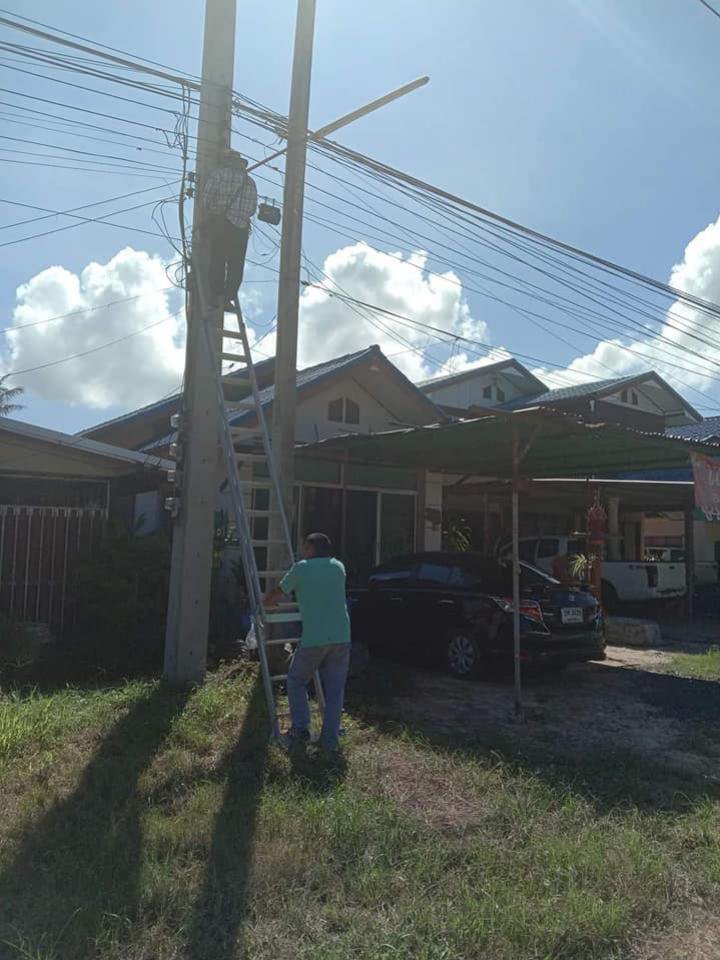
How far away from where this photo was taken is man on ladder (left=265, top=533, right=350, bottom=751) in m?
6.01

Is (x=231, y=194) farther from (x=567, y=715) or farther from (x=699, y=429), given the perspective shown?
(x=699, y=429)

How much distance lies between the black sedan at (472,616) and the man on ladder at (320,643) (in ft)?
10.2

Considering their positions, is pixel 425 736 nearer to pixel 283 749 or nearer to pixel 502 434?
pixel 283 749

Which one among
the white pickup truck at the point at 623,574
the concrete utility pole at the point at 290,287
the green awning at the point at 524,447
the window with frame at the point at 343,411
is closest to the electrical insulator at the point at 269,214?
the concrete utility pole at the point at 290,287

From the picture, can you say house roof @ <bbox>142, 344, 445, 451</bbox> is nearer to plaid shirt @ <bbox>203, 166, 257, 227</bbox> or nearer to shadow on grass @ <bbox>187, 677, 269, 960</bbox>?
plaid shirt @ <bbox>203, 166, 257, 227</bbox>

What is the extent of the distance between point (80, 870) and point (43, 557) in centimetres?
622

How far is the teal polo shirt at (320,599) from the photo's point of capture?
6.02m

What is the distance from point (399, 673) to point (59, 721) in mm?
4014

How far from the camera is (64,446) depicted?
9984mm

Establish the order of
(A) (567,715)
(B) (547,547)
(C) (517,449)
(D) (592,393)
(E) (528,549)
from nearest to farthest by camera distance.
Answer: (A) (567,715) → (C) (517,449) → (B) (547,547) → (E) (528,549) → (D) (592,393)

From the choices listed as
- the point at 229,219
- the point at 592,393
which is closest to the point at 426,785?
the point at 229,219

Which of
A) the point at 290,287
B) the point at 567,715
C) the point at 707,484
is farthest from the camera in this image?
the point at 707,484

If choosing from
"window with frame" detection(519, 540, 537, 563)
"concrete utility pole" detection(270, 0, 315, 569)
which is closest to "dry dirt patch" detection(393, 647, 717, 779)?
"concrete utility pole" detection(270, 0, 315, 569)

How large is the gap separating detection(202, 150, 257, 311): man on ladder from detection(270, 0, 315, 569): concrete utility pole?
19.1 inches
